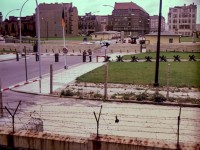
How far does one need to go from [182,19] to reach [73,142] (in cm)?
13840

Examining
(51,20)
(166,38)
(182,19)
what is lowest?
(166,38)

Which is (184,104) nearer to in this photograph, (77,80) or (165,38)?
(77,80)

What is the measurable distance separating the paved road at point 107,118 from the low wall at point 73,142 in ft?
5.34

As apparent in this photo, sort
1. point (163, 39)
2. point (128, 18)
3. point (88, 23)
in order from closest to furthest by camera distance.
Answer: point (163, 39), point (128, 18), point (88, 23)

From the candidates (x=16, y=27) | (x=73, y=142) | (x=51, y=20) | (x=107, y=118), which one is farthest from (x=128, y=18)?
(x=73, y=142)

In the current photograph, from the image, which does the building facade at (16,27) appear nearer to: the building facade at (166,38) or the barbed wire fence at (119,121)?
the building facade at (166,38)

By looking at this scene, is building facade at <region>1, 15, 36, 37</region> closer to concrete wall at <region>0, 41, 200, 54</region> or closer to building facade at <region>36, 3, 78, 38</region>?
building facade at <region>36, 3, 78, 38</region>

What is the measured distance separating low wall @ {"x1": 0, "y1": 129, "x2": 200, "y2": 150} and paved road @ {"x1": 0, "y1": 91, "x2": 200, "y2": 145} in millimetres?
1627

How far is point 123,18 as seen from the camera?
413ft

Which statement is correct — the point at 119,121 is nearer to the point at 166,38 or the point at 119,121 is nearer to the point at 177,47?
the point at 177,47

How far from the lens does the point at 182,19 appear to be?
136000mm

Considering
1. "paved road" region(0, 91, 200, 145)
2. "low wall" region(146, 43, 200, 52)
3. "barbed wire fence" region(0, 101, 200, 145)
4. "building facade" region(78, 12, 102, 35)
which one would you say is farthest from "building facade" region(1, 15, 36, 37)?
"barbed wire fence" region(0, 101, 200, 145)

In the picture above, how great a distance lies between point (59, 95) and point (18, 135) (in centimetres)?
896

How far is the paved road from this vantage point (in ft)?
29.3
